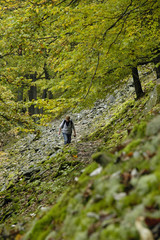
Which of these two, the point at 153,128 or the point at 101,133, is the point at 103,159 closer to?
the point at 153,128

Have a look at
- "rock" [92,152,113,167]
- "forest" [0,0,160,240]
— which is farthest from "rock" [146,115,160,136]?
"rock" [92,152,113,167]

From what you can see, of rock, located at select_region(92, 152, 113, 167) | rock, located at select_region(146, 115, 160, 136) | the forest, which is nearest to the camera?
the forest

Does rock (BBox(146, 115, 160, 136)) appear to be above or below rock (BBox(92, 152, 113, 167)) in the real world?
above

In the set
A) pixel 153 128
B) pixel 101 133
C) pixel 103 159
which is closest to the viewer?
pixel 153 128

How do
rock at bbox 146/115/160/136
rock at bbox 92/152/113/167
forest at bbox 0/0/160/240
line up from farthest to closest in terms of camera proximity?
rock at bbox 92/152/113/167
rock at bbox 146/115/160/136
forest at bbox 0/0/160/240

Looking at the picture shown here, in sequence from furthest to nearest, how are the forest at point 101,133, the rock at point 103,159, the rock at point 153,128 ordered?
the rock at point 103,159, the rock at point 153,128, the forest at point 101,133

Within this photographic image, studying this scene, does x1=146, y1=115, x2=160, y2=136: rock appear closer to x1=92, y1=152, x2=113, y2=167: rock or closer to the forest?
the forest

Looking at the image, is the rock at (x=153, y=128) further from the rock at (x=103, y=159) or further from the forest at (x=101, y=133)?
the rock at (x=103, y=159)

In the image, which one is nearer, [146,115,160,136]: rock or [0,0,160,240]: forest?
[0,0,160,240]: forest

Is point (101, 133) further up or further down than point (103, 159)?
further down

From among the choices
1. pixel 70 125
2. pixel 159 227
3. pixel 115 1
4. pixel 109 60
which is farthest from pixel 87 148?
pixel 159 227

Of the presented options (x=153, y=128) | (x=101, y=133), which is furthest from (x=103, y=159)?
(x=101, y=133)

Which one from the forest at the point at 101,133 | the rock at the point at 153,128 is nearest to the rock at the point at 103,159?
the forest at the point at 101,133

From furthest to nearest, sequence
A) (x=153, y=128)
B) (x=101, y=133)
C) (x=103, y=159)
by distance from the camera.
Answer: (x=101, y=133), (x=103, y=159), (x=153, y=128)
